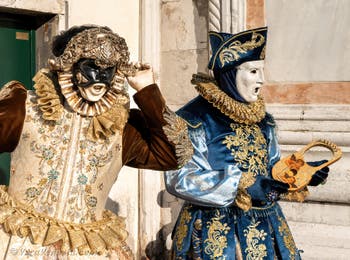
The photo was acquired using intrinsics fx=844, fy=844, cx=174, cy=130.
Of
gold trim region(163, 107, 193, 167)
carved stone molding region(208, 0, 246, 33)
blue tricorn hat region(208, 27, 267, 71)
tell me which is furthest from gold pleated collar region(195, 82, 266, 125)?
carved stone molding region(208, 0, 246, 33)

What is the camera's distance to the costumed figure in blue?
3.93 meters

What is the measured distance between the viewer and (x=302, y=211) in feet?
16.8

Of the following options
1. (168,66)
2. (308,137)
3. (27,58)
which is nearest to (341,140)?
(308,137)

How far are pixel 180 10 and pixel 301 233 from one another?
1665 mm

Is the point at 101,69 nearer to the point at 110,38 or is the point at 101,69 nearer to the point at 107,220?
the point at 110,38

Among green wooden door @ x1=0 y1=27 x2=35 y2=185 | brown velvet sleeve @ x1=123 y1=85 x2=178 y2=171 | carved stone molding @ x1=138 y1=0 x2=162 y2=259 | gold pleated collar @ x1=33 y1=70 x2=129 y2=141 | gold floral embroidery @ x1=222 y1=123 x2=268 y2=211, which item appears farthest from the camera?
carved stone molding @ x1=138 y1=0 x2=162 y2=259

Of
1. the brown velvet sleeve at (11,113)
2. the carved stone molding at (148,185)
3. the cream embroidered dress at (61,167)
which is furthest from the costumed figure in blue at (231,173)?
the carved stone molding at (148,185)

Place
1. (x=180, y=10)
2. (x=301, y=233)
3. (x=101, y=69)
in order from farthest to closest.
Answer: (x=180, y=10) < (x=301, y=233) < (x=101, y=69)

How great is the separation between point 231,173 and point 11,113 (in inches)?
49.5

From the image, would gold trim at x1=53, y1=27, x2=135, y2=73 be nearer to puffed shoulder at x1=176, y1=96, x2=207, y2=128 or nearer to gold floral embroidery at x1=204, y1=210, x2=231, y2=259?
puffed shoulder at x1=176, y1=96, x2=207, y2=128

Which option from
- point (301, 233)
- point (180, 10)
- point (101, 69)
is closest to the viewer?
point (101, 69)

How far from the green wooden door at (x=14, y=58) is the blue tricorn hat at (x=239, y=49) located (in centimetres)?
146

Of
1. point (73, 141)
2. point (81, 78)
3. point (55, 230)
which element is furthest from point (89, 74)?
point (55, 230)

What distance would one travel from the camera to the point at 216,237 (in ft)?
13.0
